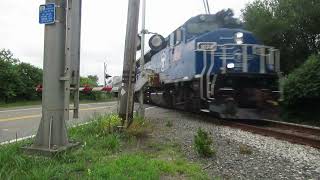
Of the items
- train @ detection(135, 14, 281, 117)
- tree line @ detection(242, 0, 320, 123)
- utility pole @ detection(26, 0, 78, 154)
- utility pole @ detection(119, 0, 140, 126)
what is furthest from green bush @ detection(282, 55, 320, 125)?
utility pole @ detection(26, 0, 78, 154)

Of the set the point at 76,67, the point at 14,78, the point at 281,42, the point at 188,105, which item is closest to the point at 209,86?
the point at 188,105

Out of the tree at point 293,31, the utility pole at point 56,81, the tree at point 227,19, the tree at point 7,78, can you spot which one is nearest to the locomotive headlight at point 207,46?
the tree at point 227,19

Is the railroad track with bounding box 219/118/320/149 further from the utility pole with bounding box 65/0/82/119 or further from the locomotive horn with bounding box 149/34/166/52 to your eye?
the utility pole with bounding box 65/0/82/119

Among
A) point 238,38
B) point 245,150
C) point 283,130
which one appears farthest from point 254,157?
point 238,38

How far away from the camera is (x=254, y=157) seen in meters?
7.53

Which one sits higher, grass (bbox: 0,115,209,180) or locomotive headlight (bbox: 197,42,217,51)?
locomotive headlight (bbox: 197,42,217,51)

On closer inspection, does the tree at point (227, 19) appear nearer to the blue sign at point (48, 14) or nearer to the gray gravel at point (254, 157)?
the gray gravel at point (254, 157)

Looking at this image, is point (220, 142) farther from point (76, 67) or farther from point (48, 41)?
point (48, 41)

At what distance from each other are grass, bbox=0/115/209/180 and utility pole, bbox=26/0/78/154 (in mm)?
358

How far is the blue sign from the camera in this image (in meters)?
6.89

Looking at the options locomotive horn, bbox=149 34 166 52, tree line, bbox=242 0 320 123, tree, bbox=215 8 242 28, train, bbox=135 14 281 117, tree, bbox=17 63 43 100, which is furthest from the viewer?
tree, bbox=17 63 43 100

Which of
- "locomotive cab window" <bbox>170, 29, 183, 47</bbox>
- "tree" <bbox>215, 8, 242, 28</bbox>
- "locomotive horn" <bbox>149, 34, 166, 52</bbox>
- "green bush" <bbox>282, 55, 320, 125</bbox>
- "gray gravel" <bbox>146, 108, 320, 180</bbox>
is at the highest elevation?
"tree" <bbox>215, 8, 242, 28</bbox>

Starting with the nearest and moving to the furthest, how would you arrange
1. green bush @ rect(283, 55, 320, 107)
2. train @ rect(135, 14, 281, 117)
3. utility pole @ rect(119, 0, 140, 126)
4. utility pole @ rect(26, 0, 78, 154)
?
utility pole @ rect(26, 0, 78, 154) < utility pole @ rect(119, 0, 140, 126) < train @ rect(135, 14, 281, 117) < green bush @ rect(283, 55, 320, 107)

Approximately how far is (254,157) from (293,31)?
60.7 ft
